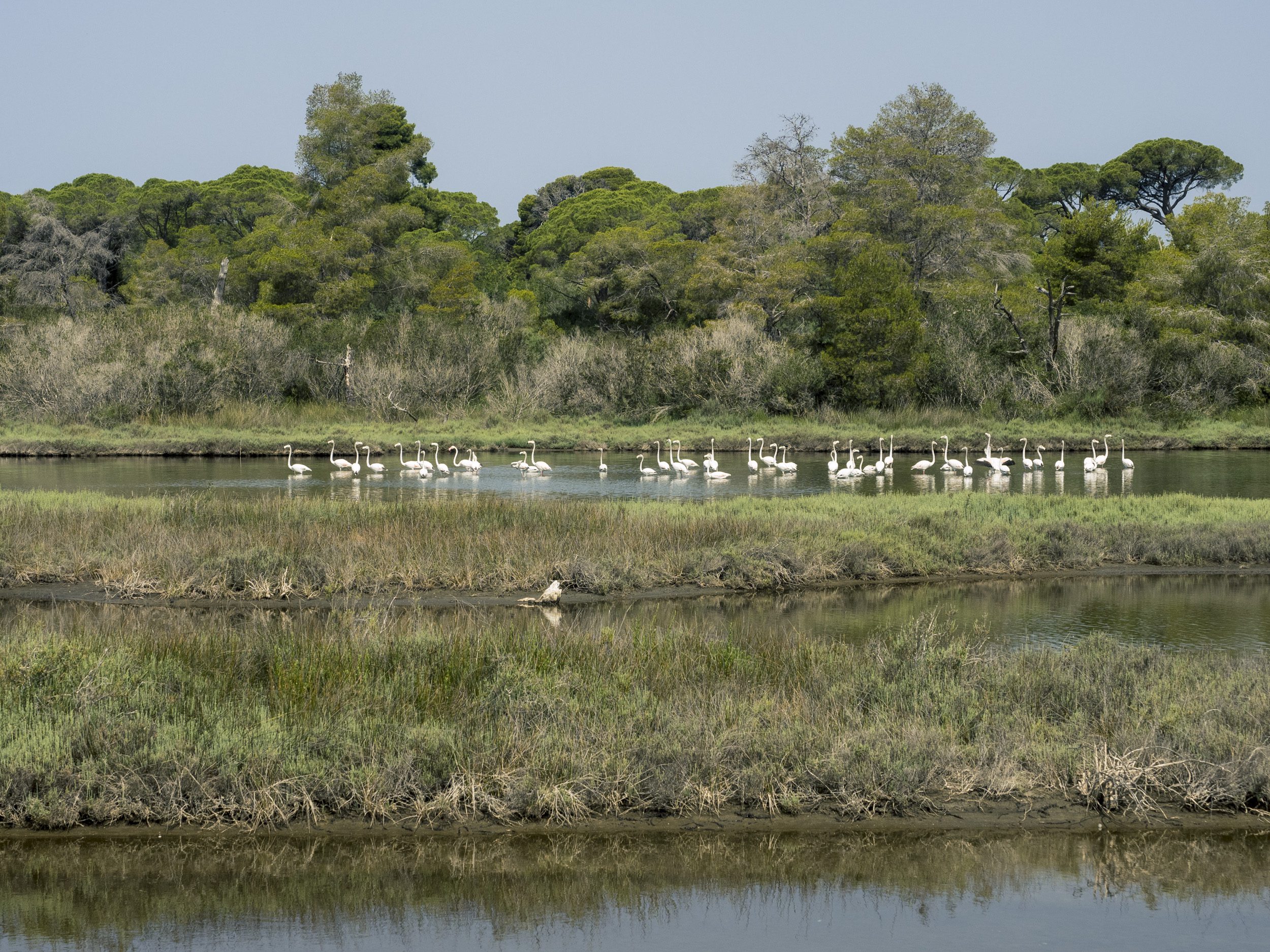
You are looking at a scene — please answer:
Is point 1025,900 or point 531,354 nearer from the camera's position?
point 1025,900

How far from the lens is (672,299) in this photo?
59.6 metres

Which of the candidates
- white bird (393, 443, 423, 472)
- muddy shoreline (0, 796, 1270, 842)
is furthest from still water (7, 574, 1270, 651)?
white bird (393, 443, 423, 472)

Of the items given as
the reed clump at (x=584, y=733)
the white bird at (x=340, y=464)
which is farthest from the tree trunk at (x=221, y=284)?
the reed clump at (x=584, y=733)

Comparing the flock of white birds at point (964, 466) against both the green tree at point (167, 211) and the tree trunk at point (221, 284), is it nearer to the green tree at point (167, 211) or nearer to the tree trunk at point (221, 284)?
the tree trunk at point (221, 284)

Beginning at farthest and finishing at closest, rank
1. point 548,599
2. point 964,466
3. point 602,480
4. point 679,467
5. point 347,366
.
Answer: point 347,366 → point 964,466 → point 679,467 → point 602,480 → point 548,599

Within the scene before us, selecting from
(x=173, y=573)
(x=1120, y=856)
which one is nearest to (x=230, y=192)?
(x=173, y=573)

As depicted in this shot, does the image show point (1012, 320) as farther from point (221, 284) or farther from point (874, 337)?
point (221, 284)

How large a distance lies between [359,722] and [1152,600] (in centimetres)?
1096

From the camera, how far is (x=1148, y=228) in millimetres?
55156

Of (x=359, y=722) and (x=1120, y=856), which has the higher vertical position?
(x=359, y=722)

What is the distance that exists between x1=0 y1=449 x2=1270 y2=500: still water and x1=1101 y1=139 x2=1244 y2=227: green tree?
180ft

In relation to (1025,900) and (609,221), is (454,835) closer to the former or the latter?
(1025,900)

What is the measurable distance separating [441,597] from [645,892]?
830 centimetres

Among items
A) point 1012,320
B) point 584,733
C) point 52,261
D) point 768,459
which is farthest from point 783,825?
point 52,261
